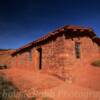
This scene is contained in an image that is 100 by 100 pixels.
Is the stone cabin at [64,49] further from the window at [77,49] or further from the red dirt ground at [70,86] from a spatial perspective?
the red dirt ground at [70,86]

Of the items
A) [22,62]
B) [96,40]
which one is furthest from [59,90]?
[22,62]

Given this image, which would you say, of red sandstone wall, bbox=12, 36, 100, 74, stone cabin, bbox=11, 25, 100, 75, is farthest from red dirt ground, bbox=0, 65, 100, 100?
stone cabin, bbox=11, 25, 100, 75

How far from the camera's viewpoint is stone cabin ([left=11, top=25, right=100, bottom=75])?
12069mm

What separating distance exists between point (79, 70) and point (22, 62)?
857 cm

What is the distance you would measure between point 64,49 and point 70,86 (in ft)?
9.52

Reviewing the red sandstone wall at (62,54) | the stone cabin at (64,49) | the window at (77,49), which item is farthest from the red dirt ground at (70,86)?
the window at (77,49)

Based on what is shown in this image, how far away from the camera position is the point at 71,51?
1242 centimetres

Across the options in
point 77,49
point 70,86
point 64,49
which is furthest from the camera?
point 77,49

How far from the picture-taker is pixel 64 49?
39.2 ft

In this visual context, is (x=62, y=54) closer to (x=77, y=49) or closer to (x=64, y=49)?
(x=64, y=49)

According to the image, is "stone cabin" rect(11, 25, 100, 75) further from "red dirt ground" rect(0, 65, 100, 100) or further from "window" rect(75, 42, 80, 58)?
"red dirt ground" rect(0, 65, 100, 100)

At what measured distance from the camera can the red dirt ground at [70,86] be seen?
827cm

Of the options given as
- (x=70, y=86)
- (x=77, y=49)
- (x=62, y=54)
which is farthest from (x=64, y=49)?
(x=70, y=86)

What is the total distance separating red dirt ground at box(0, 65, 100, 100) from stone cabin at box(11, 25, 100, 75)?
38.5 inches
